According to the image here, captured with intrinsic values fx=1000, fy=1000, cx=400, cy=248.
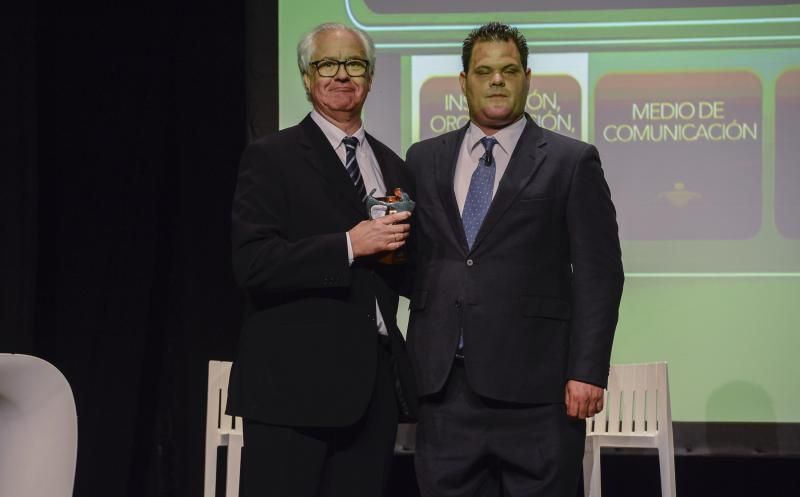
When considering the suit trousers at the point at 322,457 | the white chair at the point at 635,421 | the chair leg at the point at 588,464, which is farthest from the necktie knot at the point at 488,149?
the chair leg at the point at 588,464

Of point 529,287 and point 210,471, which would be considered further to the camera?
point 210,471

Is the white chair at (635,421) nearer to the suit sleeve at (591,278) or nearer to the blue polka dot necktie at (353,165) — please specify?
the suit sleeve at (591,278)

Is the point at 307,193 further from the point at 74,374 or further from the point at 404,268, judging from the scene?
the point at 74,374

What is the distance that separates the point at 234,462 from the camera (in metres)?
3.38

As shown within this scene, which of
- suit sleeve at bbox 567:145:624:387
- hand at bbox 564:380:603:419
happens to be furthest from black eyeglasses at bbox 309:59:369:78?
hand at bbox 564:380:603:419

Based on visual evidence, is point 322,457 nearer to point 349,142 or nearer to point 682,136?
point 349,142

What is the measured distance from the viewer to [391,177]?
2.23 meters

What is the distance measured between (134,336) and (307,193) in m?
1.86

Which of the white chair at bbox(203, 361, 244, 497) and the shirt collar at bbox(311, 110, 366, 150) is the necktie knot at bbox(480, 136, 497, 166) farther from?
the white chair at bbox(203, 361, 244, 497)

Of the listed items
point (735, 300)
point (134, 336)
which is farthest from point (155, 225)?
point (735, 300)

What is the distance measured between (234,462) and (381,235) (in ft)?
5.50

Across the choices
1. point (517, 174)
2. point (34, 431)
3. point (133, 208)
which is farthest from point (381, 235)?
point (133, 208)

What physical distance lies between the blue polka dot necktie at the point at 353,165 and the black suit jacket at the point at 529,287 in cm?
23

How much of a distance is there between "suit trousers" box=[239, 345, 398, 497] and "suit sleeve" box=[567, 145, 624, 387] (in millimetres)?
457
